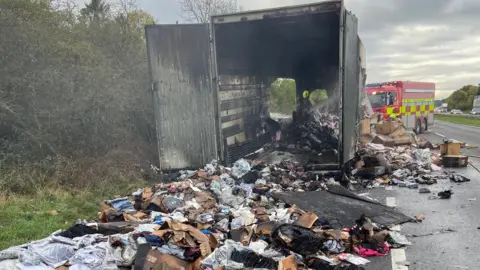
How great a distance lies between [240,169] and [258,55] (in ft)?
14.1

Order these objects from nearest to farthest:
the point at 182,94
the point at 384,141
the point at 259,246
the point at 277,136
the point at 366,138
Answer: the point at 259,246 < the point at 182,94 < the point at 277,136 < the point at 384,141 < the point at 366,138

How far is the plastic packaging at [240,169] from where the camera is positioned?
23.6 ft

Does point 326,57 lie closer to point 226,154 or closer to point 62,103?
point 226,154

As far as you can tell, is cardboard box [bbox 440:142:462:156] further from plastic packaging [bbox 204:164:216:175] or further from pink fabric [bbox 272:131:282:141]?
plastic packaging [bbox 204:164:216:175]

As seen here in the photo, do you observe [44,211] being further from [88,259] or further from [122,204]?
[88,259]

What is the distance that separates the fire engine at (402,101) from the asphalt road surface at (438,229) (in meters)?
9.36

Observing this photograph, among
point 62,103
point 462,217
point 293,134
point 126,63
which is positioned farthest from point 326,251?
point 126,63

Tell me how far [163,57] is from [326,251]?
188 inches

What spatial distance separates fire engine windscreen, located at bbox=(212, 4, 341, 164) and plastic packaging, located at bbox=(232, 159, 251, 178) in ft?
1.83

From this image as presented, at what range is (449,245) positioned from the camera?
427cm

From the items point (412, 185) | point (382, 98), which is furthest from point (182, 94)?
point (382, 98)

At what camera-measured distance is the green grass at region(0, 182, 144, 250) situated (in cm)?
494

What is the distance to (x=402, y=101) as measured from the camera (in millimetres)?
17203

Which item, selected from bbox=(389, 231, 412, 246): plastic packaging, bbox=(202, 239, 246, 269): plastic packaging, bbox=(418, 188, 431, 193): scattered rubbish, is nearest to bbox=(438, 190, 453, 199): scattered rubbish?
bbox=(418, 188, 431, 193): scattered rubbish
